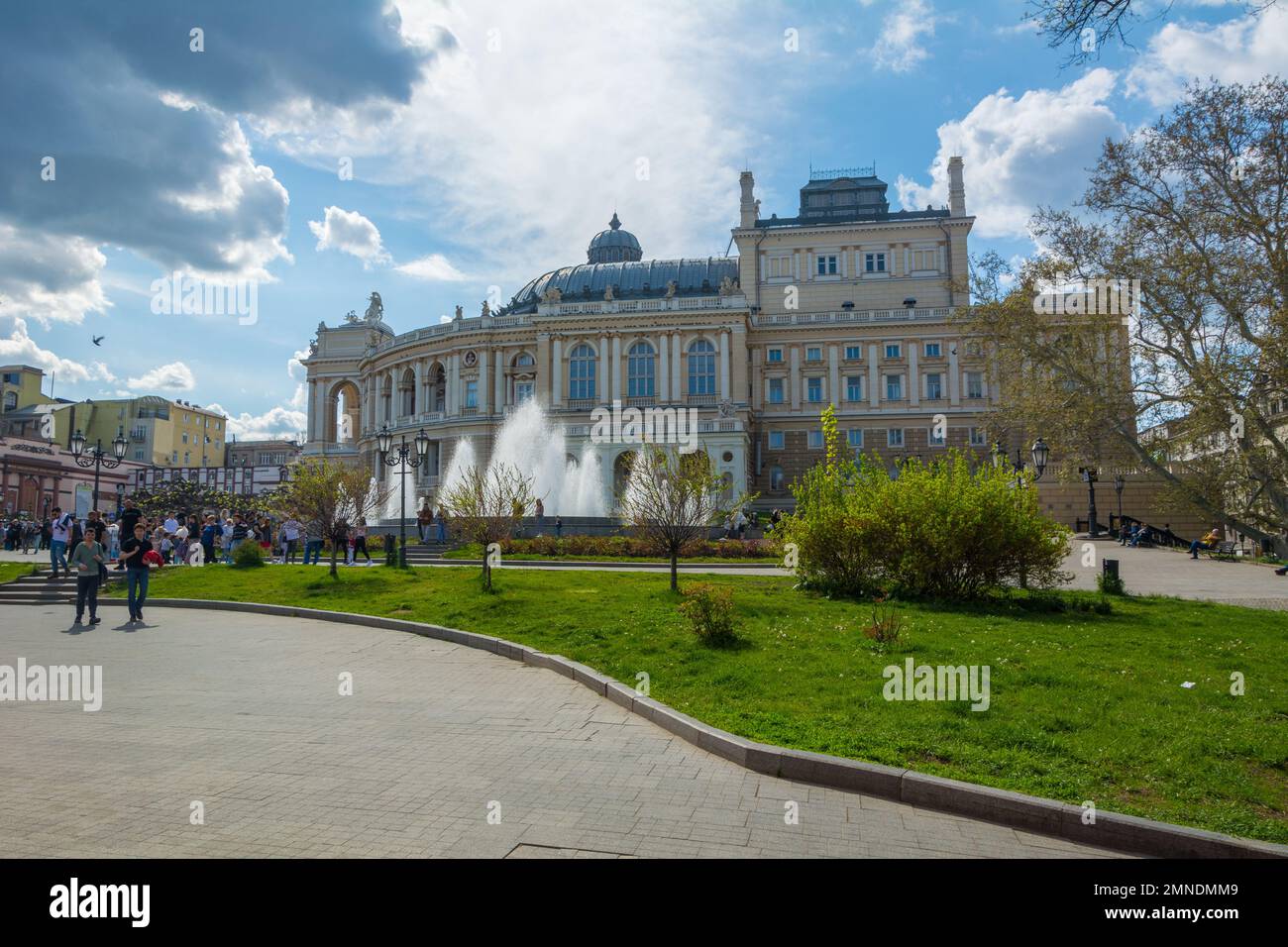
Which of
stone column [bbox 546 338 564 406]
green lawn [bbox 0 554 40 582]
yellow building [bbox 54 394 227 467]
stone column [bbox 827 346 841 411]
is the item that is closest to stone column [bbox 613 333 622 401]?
stone column [bbox 546 338 564 406]

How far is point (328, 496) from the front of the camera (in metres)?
23.8

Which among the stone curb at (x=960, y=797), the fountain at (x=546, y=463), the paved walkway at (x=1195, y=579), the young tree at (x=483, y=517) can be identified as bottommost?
the stone curb at (x=960, y=797)

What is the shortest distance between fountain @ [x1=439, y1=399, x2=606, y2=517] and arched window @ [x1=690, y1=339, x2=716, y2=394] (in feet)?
35.3

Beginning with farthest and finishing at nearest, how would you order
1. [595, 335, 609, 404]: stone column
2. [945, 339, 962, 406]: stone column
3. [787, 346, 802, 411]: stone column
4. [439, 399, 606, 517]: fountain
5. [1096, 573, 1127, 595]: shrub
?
[787, 346, 802, 411]: stone column → [945, 339, 962, 406]: stone column → [595, 335, 609, 404]: stone column → [439, 399, 606, 517]: fountain → [1096, 573, 1127, 595]: shrub

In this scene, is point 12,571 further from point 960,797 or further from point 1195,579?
point 1195,579

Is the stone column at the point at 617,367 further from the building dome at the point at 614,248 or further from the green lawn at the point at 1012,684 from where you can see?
the green lawn at the point at 1012,684

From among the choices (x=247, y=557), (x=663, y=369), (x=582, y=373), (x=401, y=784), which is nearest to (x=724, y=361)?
(x=663, y=369)

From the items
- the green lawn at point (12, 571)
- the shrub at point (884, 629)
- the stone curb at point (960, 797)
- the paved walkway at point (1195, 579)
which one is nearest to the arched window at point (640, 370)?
the paved walkway at point (1195, 579)

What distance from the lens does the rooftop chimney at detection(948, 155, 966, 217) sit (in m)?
64.5

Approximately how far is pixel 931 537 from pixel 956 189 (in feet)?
192

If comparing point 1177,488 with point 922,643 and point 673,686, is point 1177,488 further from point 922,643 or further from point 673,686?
point 673,686

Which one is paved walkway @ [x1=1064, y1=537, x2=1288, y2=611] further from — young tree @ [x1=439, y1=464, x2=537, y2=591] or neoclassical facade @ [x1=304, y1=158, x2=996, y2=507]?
neoclassical facade @ [x1=304, y1=158, x2=996, y2=507]

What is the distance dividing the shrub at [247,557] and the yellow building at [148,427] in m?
86.1

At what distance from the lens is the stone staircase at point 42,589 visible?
21312 millimetres
